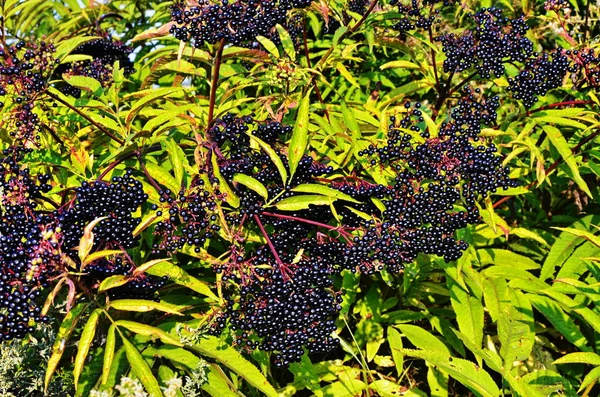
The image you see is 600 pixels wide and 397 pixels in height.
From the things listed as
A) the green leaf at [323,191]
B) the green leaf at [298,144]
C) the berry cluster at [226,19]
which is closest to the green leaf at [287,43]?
the berry cluster at [226,19]

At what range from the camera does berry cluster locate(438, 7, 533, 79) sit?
418cm

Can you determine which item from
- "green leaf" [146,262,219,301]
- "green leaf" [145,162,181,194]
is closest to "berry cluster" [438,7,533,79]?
"green leaf" [145,162,181,194]

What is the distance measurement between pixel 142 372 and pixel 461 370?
1.64 m

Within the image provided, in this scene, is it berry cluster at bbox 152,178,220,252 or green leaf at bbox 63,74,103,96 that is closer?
berry cluster at bbox 152,178,220,252

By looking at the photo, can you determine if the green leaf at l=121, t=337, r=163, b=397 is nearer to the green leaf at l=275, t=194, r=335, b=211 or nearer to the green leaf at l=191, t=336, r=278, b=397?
the green leaf at l=191, t=336, r=278, b=397

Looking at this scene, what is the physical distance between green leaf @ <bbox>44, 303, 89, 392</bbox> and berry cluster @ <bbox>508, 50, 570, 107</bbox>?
296 cm

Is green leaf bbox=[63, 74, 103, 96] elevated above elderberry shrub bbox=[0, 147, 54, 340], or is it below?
above

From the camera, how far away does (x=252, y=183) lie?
3.41m

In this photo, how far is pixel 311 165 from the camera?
3.68 meters

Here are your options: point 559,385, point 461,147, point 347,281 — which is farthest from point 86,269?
point 559,385

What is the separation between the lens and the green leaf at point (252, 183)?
3.39 meters

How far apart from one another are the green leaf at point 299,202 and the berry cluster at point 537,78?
168 cm

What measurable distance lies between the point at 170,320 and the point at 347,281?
3.75 feet

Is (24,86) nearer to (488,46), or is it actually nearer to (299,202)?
(299,202)
